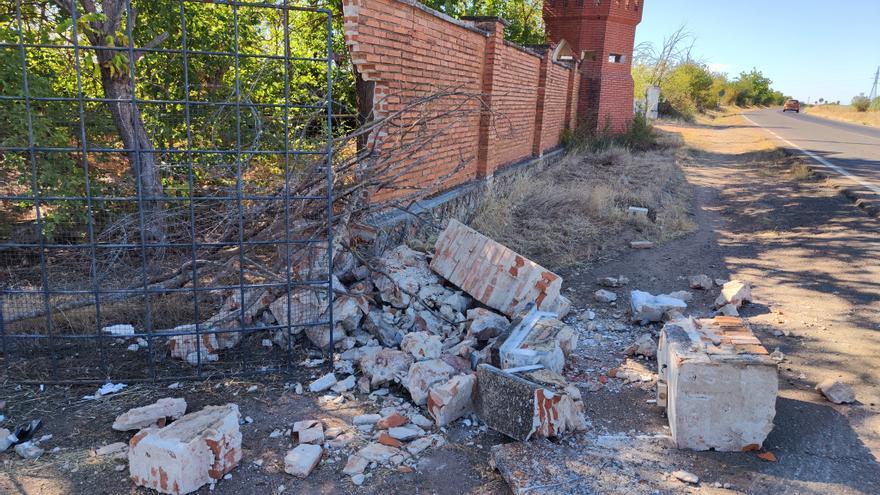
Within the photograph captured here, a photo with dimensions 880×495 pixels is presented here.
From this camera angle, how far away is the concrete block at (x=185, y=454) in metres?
2.62

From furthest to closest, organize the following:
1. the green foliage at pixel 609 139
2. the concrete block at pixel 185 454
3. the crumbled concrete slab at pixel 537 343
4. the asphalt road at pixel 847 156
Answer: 1. the green foliage at pixel 609 139
2. the asphalt road at pixel 847 156
3. the crumbled concrete slab at pixel 537 343
4. the concrete block at pixel 185 454

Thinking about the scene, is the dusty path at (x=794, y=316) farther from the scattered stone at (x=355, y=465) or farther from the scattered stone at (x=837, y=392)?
the scattered stone at (x=355, y=465)

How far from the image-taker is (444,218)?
688 centimetres

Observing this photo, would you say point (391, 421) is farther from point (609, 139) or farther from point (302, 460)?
point (609, 139)

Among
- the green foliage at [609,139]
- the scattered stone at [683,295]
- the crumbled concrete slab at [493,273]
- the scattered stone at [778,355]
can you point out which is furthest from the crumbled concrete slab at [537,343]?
the green foliage at [609,139]

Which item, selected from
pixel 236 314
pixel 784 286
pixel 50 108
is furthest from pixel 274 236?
pixel 784 286

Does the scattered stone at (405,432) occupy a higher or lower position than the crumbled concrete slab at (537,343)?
lower

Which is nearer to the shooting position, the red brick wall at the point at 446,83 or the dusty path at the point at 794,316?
the dusty path at the point at 794,316

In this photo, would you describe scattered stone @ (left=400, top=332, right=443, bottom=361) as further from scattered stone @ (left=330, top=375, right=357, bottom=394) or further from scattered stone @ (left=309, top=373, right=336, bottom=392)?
scattered stone @ (left=309, top=373, right=336, bottom=392)

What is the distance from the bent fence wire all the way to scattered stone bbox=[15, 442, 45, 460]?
0.63m

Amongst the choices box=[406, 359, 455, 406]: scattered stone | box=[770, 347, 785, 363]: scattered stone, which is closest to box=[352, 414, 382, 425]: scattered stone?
box=[406, 359, 455, 406]: scattered stone

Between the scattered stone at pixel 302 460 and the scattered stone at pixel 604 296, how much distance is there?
3.42 metres

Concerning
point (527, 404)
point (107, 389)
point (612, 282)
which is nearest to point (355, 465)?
point (527, 404)

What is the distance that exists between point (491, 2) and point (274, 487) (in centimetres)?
1365
